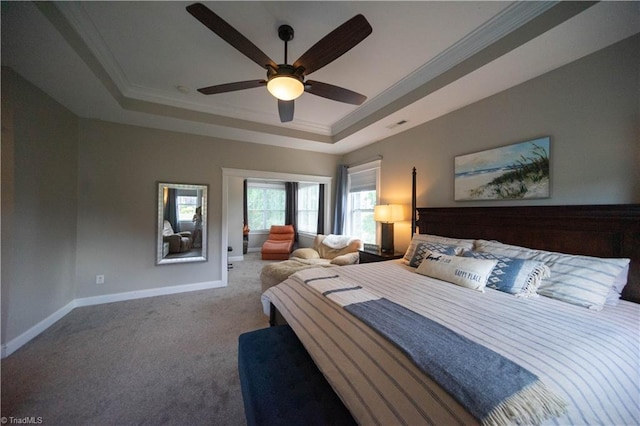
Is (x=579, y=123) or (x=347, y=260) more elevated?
(x=579, y=123)

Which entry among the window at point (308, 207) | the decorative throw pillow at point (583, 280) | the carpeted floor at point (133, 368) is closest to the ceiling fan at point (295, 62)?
the decorative throw pillow at point (583, 280)

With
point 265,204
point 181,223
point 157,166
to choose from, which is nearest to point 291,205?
point 265,204

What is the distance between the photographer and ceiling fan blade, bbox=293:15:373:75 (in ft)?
4.41

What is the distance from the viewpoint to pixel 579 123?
71.0 inches

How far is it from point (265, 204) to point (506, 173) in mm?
6107

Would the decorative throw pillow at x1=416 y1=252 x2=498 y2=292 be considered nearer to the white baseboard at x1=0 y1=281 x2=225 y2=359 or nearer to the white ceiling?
the white ceiling

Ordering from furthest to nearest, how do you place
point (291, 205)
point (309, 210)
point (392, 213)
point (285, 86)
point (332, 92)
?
point (291, 205) → point (309, 210) → point (392, 213) → point (332, 92) → point (285, 86)

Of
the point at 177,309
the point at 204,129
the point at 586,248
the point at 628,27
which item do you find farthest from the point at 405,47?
the point at 177,309

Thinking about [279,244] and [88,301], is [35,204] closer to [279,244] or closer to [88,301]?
[88,301]

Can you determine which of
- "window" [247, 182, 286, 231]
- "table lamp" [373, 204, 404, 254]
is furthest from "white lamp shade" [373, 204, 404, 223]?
"window" [247, 182, 286, 231]

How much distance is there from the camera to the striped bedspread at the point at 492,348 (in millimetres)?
774

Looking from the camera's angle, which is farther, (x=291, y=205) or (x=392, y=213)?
(x=291, y=205)

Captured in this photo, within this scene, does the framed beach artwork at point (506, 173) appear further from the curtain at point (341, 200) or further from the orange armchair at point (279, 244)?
the orange armchair at point (279, 244)

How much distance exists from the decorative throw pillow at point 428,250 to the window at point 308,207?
159 inches
